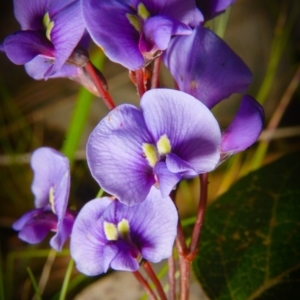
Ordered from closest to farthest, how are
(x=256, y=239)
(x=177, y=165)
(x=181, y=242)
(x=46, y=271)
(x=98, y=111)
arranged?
(x=177, y=165)
(x=181, y=242)
(x=256, y=239)
(x=46, y=271)
(x=98, y=111)

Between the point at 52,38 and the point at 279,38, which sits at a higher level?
the point at 52,38

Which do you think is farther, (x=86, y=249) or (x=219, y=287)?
(x=219, y=287)

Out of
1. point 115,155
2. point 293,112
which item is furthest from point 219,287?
point 293,112

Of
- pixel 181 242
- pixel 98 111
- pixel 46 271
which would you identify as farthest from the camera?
pixel 98 111

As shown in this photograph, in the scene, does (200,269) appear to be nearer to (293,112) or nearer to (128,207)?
(128,207)

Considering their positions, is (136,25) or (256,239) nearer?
(136,25)

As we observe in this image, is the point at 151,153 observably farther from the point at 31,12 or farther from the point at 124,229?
the point at 31,12

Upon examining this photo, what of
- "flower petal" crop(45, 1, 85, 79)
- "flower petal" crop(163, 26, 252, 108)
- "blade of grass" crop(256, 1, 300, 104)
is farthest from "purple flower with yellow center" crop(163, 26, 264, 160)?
"blade of grass" crop(256, 1, 300, 104)

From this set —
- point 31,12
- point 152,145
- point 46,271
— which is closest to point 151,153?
point 152,145
